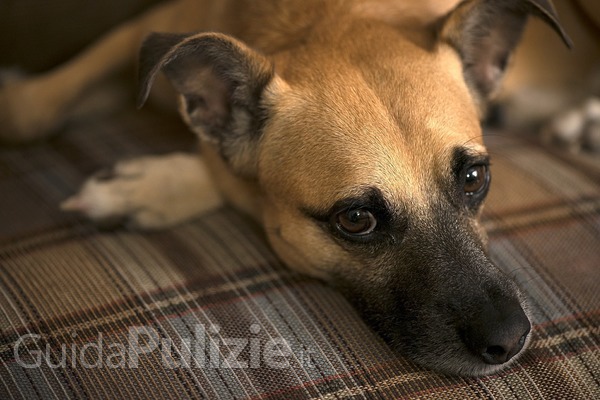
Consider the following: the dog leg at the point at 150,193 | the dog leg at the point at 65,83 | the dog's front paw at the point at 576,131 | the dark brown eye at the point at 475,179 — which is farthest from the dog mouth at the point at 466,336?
the dog leg at the point at 65,83

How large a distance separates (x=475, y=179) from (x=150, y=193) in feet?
3.86

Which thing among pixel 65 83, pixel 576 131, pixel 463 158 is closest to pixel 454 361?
pixel 463 158

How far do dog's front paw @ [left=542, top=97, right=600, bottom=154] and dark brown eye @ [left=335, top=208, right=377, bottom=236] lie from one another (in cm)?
134

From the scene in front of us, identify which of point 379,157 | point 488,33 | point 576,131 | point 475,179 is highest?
point 488,33

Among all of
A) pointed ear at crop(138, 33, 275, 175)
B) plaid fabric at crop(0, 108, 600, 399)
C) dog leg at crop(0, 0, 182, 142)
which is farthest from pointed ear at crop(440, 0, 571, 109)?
dog leg at crop(0, 0, 182, 142)

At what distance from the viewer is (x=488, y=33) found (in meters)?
2.29

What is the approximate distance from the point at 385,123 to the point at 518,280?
25.8 inches

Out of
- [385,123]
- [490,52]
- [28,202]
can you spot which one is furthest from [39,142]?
[490,52]

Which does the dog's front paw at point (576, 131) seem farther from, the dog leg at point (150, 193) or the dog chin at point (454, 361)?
the dog leg at point (150, 193)

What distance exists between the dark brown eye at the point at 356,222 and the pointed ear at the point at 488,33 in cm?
68

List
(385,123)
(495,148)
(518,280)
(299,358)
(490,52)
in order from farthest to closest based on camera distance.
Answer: (495,148) < (490,52) < (518,280) < (385,123) < (299,358)

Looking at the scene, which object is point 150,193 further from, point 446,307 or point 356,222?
point 446,307

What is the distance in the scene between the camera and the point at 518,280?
206cm

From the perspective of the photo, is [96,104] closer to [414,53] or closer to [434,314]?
[414,53]
